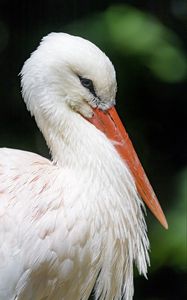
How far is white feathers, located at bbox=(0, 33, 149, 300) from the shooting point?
104 inches

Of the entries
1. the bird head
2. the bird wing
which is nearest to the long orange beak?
the bird head

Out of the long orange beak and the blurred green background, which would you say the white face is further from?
the blurred green background

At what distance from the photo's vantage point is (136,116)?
4145 millimetres

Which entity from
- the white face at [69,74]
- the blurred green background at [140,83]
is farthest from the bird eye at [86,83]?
the blurred green background at [140,83]

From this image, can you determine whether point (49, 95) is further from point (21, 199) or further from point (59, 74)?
point (21, 199)

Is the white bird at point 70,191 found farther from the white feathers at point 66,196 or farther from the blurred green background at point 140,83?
the blurred green background at point 140,83

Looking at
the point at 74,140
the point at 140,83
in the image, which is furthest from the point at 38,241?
the point at 140,83

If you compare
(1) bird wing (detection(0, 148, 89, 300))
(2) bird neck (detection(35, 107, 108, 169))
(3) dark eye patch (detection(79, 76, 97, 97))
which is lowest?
(1) bird wing (detection(0, 148, 89, 300))

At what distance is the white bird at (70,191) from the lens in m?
2.63

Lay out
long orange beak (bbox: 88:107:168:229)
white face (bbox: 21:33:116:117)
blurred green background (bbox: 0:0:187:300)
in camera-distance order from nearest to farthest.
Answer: white face (bbox: 21:33:116:117)
long orange beak (bbox: 88:107:168:229)
blurred green background (bbox: 0:0:187:300)

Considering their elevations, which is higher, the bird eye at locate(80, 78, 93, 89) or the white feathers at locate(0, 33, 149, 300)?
the bird eye at locate(80, 78, 93, 89)

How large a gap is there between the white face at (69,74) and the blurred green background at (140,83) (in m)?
1.12

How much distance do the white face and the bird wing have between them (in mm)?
241

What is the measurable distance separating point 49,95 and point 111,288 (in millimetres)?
643
